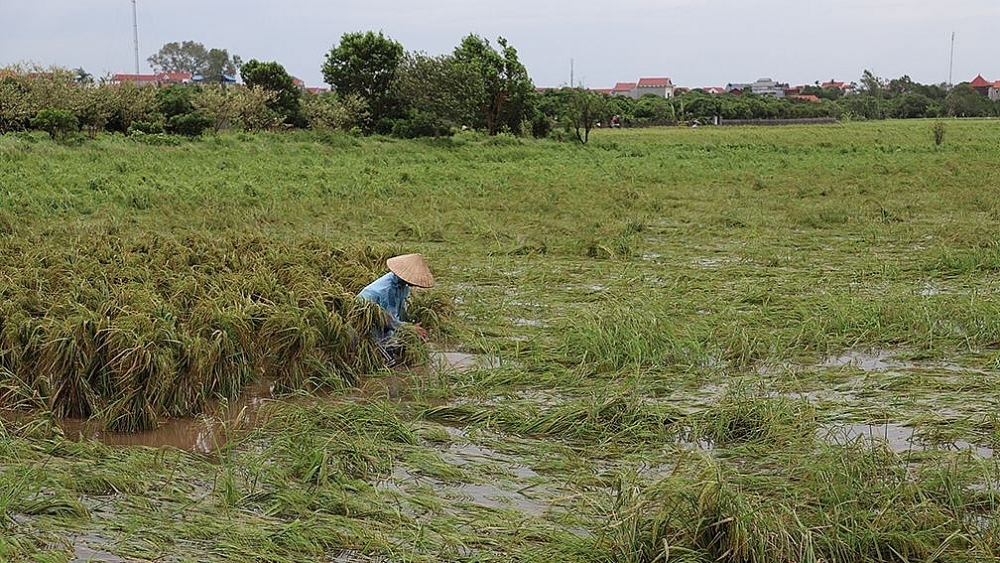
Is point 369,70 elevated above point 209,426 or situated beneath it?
elevated above

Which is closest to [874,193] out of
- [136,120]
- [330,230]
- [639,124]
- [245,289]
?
[330,230]

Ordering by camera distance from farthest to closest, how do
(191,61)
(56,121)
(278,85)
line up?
(191,61)
(278,85)
(56,121)

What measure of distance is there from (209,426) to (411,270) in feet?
5.27

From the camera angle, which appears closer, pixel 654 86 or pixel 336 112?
pixel 336 112

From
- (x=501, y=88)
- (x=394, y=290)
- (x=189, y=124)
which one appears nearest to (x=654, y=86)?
(x=501, y=88)

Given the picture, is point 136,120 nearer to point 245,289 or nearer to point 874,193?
point 874,193

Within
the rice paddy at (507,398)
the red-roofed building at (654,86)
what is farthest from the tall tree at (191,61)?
the rice paddy at (507,398)

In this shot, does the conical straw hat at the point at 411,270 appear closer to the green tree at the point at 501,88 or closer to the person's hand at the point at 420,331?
the person's hand at the point at 420,331

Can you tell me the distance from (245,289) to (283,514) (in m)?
3.06

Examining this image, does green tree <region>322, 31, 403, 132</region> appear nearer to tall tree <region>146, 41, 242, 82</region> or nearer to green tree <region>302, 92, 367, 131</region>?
green tree <region>302, 92, 367, 131</region>

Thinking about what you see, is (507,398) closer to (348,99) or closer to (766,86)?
(348,99)

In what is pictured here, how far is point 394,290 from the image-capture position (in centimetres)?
615

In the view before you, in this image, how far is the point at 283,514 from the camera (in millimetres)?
3658

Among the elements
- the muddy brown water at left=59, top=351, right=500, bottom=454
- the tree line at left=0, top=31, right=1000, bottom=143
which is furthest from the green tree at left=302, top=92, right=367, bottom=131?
the muddy brown water at left=59, top=351, right=500, bottom=454
